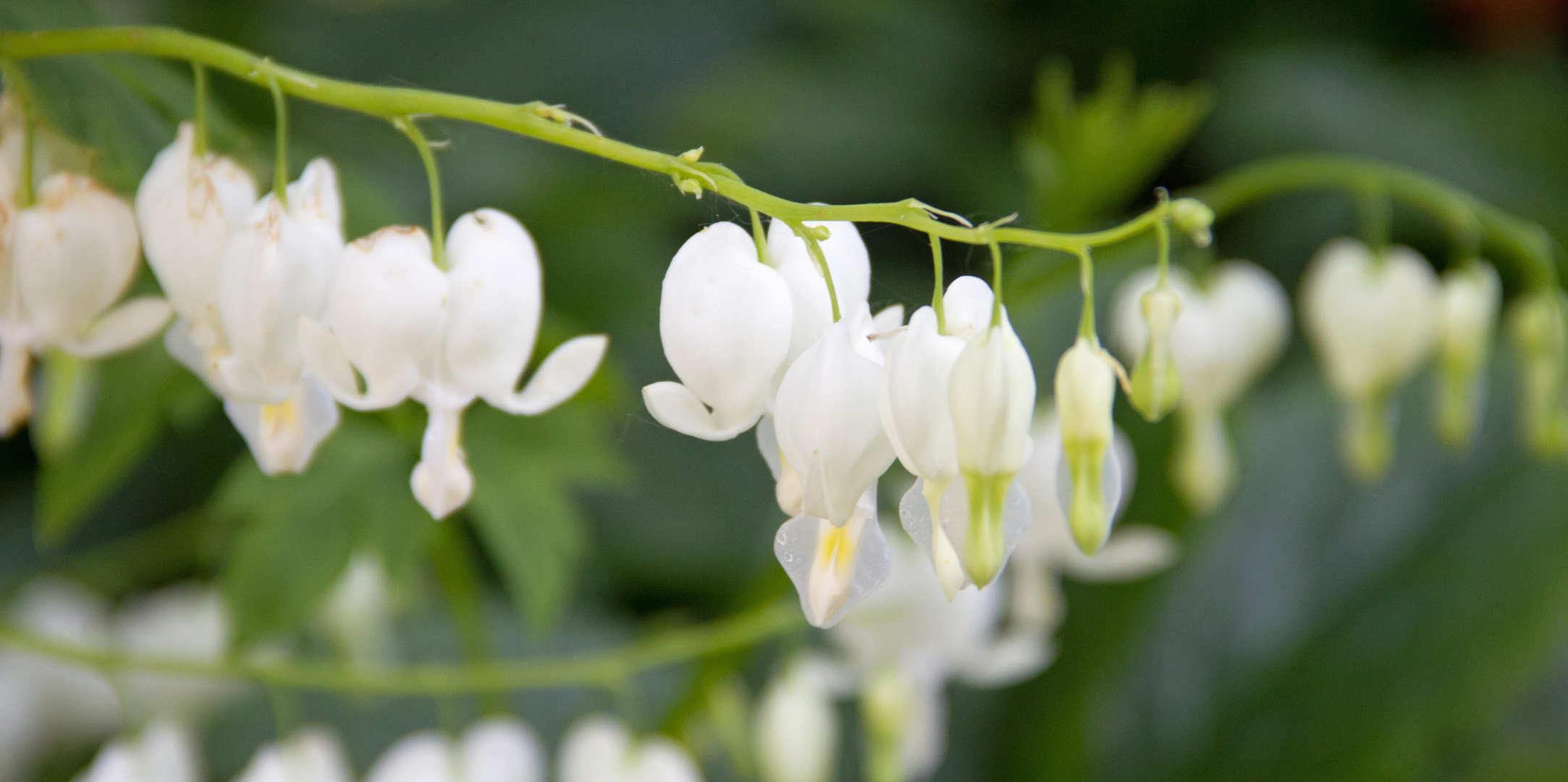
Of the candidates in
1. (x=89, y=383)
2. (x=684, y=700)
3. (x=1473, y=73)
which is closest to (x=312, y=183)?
(x=89, y=383)

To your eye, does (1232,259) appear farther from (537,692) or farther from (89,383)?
(89,383)

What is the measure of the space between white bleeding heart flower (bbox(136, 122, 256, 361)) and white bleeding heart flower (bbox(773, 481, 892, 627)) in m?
0.24

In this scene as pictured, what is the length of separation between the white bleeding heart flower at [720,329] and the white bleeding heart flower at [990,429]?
7 centimetres

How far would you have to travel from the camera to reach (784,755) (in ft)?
2.64

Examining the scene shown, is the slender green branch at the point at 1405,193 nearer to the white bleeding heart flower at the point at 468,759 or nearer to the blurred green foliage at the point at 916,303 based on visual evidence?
the blurred green foliage at the point at 916,303

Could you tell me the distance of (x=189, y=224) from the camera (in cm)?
46

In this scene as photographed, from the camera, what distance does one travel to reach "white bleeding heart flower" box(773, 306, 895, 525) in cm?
40

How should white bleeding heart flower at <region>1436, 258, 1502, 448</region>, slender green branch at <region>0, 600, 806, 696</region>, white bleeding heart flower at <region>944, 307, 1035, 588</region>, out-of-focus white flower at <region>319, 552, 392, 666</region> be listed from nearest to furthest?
white bleeding heart flower at <region>944, 307, 1035, 588</region> → slender green branch at <region>0, 600, 806, 696</region> → white bleeding heart flower at <region>1436, 258, 1502, 448</region> → out-of-focus white flower at <region>319, 552, 392, 666</region>

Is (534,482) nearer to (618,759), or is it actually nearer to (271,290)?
(618,759)

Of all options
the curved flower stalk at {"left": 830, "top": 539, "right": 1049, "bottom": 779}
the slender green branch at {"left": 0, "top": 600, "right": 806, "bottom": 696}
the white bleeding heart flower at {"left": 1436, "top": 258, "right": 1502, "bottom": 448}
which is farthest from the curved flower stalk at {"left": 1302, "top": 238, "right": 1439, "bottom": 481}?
the slender green branch at {"left": 0, "top": 600, "right": 806, "bottom": 696}

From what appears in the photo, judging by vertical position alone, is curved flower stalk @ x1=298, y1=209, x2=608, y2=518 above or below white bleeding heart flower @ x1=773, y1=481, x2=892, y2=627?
above

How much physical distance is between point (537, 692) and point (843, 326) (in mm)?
970

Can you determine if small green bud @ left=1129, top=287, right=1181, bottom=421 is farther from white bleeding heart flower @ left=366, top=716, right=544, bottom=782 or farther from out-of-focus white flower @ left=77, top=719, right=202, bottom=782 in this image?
out-of-focus white flower @ left=77, top=719, right=202, bottom=782

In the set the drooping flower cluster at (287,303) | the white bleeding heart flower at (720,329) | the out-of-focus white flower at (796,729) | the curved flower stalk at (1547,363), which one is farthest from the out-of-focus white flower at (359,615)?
the curved flower stalk at (1547,363)
